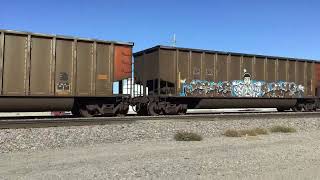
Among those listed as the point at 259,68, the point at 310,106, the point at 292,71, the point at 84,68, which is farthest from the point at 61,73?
the point at 310,106

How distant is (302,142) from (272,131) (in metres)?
2.96

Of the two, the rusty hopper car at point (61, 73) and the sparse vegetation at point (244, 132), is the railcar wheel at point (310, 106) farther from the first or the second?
the rusty hopper car at point (61, 73)

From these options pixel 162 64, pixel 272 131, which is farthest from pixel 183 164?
pixel 162 64

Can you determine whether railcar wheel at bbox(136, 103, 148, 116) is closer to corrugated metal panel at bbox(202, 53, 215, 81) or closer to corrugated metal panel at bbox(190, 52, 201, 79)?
corrugated metal panel at bbox(190, 52, 201, 79)

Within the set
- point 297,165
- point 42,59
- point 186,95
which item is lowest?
point 297,165

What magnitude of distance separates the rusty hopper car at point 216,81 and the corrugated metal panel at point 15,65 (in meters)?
5.46

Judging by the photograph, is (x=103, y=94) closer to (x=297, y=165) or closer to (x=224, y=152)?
(x=224, y=152)

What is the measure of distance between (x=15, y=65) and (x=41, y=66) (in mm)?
1011

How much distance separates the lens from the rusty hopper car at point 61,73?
52.4 feet

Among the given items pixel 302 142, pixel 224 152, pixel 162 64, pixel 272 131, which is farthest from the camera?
pixel 162 64

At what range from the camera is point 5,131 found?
12102 mm

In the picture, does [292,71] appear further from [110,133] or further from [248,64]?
[110,133]

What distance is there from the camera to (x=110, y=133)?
42.9 feet

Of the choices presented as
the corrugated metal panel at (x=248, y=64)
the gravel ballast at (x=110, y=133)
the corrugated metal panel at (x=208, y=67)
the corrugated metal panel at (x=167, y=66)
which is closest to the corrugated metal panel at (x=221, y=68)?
the corrugated metal panel at (x=208, y=67)
